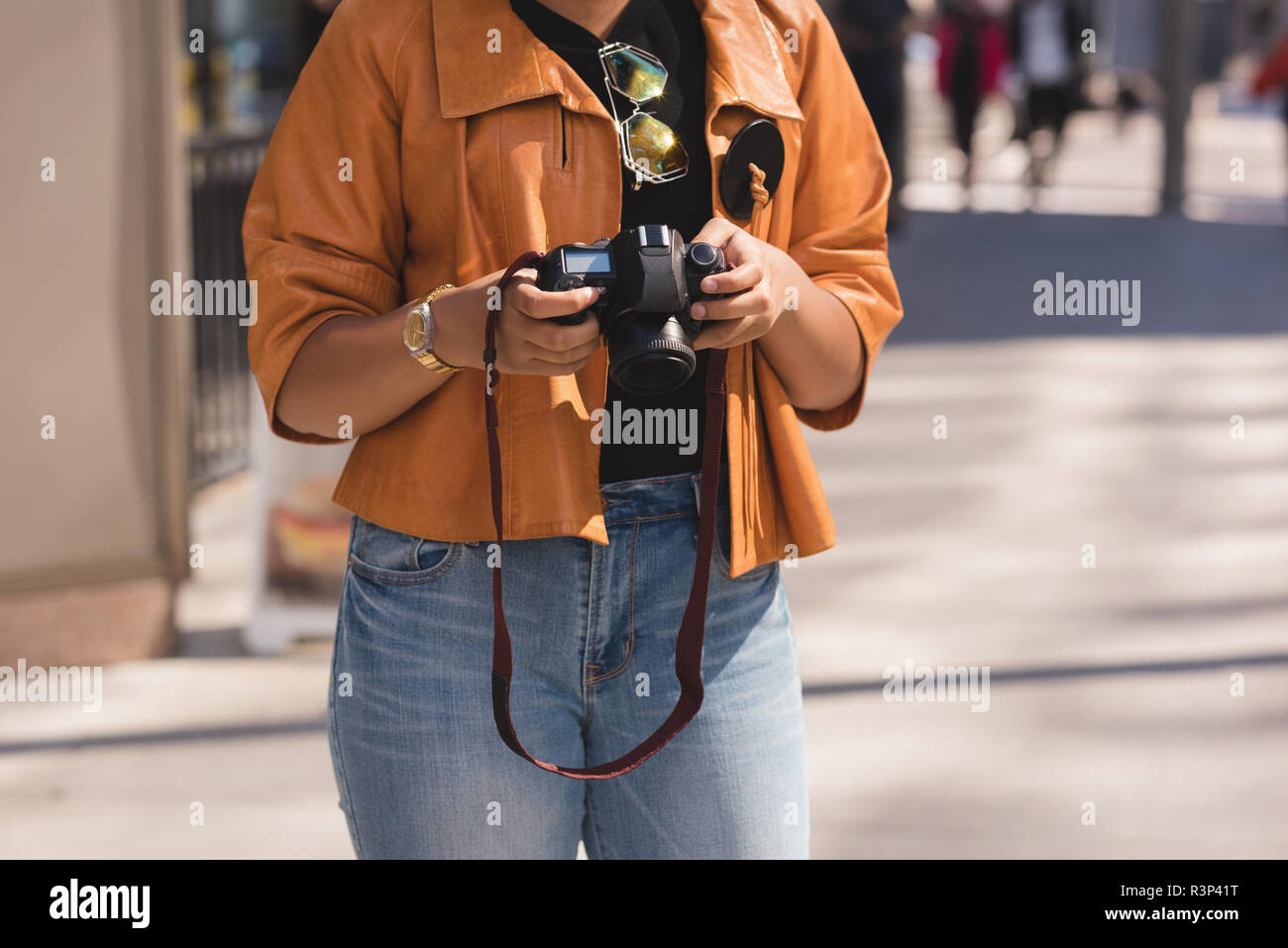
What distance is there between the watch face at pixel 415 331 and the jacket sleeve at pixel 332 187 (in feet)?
0.34

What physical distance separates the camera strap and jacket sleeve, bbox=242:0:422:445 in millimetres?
209

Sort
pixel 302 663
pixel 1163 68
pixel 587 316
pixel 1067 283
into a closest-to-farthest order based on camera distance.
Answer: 1. pixel 587 316
2. pixel 302 663
3. pixel 1067 283
4. pixel 1163 68

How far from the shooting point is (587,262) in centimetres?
159

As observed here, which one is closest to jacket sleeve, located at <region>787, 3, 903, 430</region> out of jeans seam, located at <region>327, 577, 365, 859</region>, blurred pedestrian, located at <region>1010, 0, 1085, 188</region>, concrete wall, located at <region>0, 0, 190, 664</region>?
jeans seam, located at <region>327, 577, 365, 859</region>

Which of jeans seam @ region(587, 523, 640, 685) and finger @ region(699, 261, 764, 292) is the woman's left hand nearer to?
finger @ region(699, 261, 764, 292)

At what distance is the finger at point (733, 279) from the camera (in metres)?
1.60

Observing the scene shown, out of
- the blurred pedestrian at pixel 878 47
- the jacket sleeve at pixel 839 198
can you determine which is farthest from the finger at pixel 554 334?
the blurred pedestrian at pixel 878 47

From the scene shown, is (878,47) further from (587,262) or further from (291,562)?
(587,262)

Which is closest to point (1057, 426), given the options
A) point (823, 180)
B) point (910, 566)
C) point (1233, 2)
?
point (910, 566)

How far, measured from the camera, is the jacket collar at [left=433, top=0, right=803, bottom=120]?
1.73 m

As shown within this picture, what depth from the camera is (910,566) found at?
5.77m

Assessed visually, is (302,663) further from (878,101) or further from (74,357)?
(878,101)

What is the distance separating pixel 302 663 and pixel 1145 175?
16.9m

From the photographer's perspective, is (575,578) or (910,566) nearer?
(575,578)
